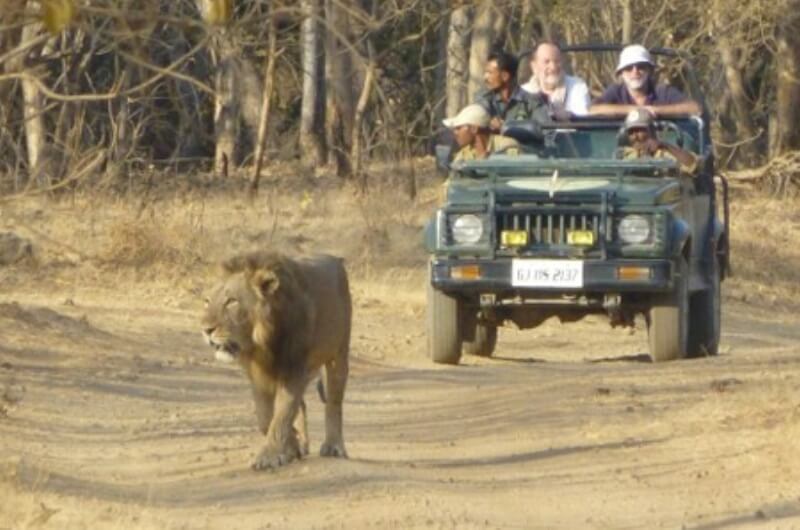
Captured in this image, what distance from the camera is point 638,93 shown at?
51.0ft

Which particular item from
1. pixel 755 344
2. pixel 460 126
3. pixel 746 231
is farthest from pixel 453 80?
pixel 460 126

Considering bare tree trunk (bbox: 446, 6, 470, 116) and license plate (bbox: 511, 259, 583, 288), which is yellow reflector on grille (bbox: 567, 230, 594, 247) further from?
bare tree trunk (bbox: 446, 6, 470, 116)

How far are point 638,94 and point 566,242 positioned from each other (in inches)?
62.7

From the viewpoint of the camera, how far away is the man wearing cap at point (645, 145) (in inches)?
595

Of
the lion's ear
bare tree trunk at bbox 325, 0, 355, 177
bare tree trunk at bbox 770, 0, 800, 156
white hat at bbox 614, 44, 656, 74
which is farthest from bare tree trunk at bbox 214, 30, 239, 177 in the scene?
the lion's ear

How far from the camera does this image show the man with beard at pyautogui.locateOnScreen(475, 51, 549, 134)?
15562 mm

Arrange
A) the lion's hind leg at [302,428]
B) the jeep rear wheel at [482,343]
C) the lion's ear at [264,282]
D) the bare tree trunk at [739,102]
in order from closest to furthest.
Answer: the lion's ear at [264,282]
the lion's hind leg at [302,428]
the jeep rear wheel at [482,343]
the bare tree trunk at [739,102]

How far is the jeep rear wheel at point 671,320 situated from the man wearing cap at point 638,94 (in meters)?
1.20

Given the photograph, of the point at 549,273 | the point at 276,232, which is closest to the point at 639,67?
the point at 549,273

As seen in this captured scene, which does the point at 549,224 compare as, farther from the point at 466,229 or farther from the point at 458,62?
the point at 458,62

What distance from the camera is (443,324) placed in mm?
15141

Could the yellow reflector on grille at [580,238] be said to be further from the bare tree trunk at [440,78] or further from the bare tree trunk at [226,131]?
the bare tree trunk at [440,78]

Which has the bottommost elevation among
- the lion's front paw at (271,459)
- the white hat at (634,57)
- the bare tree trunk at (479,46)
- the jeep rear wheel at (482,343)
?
the jeep rear wheel at (482,343)

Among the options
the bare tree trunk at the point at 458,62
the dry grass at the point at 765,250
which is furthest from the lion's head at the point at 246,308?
the bare tree trunk at the point at 458,62
